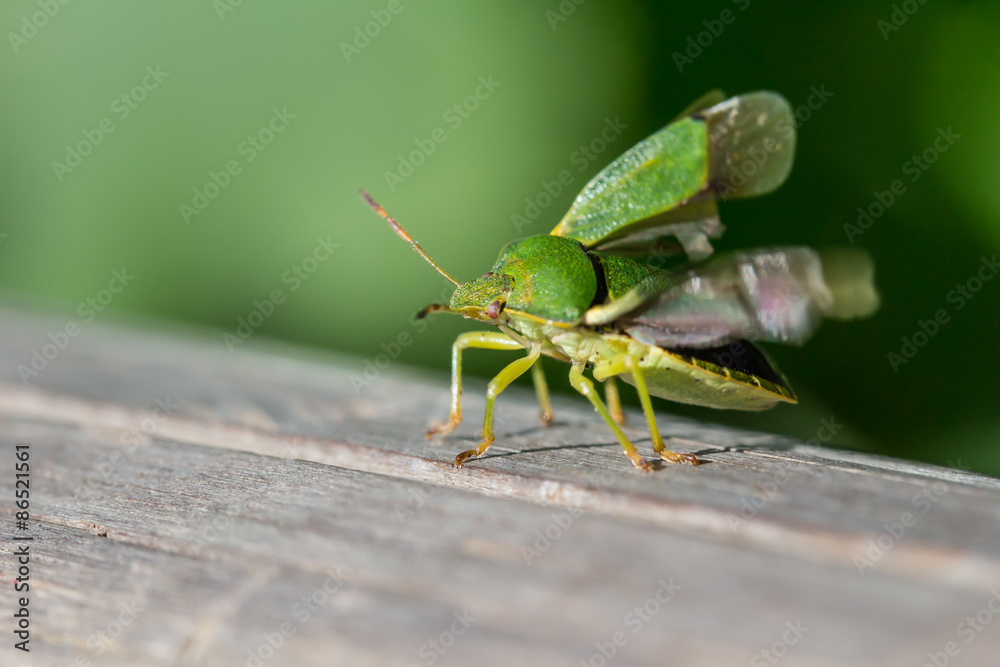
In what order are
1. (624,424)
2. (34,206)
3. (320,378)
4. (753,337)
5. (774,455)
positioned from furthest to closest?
1. (34,206)
2. (320,378)
3. (624,424)
4. (753,337)
5. (774,455)

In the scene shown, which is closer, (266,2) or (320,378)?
(320,378)

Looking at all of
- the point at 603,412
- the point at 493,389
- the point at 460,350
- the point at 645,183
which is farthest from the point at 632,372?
the point at 645,183

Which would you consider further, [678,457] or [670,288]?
[670,288]

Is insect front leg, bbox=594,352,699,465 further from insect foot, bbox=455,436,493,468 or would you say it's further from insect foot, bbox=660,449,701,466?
insect foot, bbox=455,436,493,468

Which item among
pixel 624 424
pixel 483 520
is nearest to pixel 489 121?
pixel 624 424

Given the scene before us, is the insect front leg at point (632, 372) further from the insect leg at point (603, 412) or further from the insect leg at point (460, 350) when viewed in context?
the insect leg at point (460, 350)

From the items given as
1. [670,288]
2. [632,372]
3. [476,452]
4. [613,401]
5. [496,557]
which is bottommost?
[613,401]

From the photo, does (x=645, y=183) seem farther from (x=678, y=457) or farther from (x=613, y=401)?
(x=678, y=457)

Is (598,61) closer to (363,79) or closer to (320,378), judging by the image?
(363,79)

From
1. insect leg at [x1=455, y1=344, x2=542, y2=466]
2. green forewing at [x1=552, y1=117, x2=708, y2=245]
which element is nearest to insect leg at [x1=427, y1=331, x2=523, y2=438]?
insect leg at [x1=455, y1=344, x2=542, y2=466]
